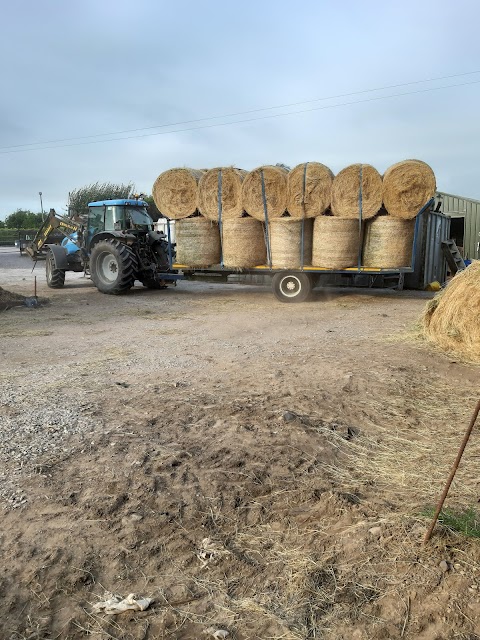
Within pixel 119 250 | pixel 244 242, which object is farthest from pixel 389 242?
pixel 119 250

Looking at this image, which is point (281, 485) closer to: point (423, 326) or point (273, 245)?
point (423, 326)

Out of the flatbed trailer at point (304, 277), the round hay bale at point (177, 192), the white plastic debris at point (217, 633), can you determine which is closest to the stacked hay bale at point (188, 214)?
the round hay bale at point (177, 192)

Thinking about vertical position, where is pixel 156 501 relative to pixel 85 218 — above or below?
below

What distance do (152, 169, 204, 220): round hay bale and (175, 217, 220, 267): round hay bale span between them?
246 millimetres

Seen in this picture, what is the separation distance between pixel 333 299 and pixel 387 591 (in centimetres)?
914

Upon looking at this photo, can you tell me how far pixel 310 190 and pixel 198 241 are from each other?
105 inches

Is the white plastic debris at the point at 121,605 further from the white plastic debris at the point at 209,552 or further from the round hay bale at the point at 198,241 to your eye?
the round hay bale at the point at 198,241

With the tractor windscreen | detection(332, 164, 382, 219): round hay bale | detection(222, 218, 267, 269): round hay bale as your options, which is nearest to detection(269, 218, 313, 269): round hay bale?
detection(222, 218, 267, 269): round hay bale

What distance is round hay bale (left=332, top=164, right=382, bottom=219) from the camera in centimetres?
949

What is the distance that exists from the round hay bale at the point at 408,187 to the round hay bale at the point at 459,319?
292 cm

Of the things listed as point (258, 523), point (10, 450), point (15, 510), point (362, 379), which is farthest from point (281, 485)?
point (362, 379)

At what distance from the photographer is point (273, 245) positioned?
10.5 metres

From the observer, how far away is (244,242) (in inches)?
420

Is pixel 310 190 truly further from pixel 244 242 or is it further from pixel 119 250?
pixel 119 250
